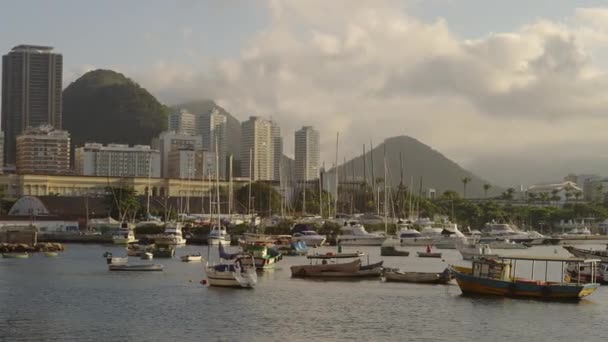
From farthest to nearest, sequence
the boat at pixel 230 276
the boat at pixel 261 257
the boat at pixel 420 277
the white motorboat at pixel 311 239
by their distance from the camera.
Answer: the white motorboat at pixel 311 239
the boat at pixel 261 257
the boat at pixel 420 277
the boat at pixel 230 276

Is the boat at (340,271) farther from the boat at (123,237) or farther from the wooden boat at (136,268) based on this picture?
the boat at (123,237)

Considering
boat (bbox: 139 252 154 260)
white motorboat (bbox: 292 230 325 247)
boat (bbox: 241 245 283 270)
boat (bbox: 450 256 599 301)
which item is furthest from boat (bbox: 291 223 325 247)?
boat (bbox: 450 256 599 301)

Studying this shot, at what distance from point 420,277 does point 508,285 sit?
464 inches

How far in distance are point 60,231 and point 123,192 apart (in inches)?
860

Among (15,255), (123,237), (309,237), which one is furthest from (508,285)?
(123,237)

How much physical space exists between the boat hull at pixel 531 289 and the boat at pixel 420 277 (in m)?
8.44

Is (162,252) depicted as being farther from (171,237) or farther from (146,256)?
(171,237)

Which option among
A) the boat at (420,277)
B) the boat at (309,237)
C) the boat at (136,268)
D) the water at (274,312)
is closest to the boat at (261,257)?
the water at (274,312)

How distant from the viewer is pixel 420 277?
68.8 m

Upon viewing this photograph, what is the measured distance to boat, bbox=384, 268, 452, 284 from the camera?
2667 inches

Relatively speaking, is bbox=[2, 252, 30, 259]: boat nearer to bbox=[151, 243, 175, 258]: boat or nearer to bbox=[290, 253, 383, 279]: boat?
bbox=[151, 243, 175, 258]: boat

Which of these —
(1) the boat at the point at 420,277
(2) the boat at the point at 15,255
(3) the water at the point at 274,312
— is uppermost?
(1) the boat at the point at 420,277

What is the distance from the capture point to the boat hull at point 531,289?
187ft

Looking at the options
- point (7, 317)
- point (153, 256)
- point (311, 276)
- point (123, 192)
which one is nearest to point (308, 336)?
point (7, 317)
